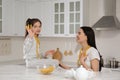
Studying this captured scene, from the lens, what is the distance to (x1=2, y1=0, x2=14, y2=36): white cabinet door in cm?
441

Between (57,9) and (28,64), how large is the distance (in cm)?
229

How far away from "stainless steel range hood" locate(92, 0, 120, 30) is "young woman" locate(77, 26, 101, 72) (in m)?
1.54

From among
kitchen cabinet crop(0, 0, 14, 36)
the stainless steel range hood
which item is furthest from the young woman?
kitchen cabinet crop(0, 0, 14, 36)

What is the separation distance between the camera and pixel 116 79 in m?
2.05

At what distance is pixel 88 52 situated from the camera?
8.93 feet

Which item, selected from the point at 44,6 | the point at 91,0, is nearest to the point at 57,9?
the point at 44,6

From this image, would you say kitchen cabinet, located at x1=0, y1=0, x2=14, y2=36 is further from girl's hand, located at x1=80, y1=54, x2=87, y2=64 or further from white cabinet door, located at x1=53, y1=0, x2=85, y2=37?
girl's hand, located at x1=80, y1=54, x2=87, y2=64

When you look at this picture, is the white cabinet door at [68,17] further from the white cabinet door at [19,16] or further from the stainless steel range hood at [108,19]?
the white cabinet door at [19,16]

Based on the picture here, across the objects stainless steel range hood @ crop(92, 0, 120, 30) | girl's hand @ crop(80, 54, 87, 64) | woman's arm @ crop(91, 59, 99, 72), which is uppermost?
stainless steel range hood @ crop(92, 0, 120, 30)

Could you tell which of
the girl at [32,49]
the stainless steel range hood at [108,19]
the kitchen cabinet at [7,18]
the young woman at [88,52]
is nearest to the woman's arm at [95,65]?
the young woman at [88,52]

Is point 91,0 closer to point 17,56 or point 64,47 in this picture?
point 64,47

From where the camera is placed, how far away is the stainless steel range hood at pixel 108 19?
425 centimetres

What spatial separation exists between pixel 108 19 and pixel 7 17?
→ 1.89m

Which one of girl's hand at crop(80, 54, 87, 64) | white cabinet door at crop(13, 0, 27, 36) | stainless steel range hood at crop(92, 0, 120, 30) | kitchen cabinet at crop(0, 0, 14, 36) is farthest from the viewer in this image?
white cabinet door at crop(13, 0, 27, 36)
